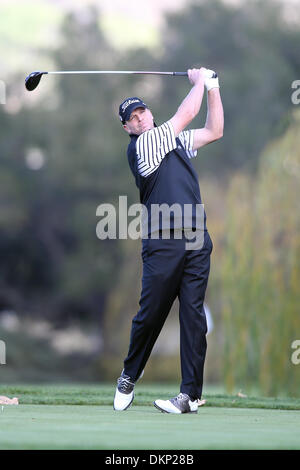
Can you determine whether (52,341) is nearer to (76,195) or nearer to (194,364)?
(76,195)

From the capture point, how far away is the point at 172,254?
573cm

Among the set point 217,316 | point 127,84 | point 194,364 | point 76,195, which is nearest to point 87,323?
point 76,195

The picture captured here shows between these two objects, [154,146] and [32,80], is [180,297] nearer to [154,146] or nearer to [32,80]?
[154,146]

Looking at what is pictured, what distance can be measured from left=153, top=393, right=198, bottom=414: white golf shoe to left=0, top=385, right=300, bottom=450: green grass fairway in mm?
61

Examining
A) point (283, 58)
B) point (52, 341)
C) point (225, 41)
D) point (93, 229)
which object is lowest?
point (52, 341)

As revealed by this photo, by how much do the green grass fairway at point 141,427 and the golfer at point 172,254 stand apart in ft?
0.71

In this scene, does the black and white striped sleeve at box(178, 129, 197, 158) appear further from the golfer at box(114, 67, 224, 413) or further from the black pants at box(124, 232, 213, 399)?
the black pants at box(124, 232, 213, 399)

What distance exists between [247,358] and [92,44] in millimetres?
27103

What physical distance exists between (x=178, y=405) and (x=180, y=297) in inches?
24.7

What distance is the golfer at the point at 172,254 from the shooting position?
5.71m

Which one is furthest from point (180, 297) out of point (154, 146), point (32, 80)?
point (32, 80)

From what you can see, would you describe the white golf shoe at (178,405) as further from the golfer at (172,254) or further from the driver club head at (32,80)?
the driver club head at (32,80)

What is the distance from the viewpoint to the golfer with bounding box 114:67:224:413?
225 inches
